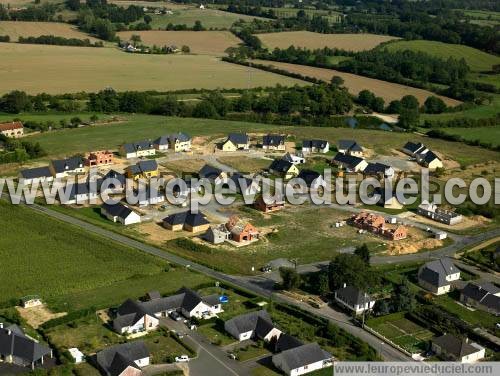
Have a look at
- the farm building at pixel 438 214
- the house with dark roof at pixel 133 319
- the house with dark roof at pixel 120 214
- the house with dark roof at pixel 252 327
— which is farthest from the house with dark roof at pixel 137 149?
the house with dark roof at pixel 252 327

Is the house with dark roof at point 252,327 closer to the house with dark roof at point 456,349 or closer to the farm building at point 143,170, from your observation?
the house with dark roof at point 456,349

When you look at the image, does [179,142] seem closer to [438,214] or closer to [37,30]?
[438,214]

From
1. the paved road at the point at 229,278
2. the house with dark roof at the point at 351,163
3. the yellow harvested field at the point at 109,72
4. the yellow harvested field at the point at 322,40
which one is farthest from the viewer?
the yellow harvested field at the point at 322,40

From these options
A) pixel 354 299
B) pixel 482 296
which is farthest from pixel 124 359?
pixel 482 296

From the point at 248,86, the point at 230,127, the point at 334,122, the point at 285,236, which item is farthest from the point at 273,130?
the point at 285,236

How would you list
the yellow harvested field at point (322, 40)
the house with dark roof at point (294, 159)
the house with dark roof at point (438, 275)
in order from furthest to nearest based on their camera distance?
the yellow harvested field at point (322, 40)
the house with dark roof at point (294, 159)
the house with dark roof at point (438, 275)

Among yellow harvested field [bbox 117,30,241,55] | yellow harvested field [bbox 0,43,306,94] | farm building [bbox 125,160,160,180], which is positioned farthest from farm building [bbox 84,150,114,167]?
yellow harvested field [bbox 117,30,241,55]
